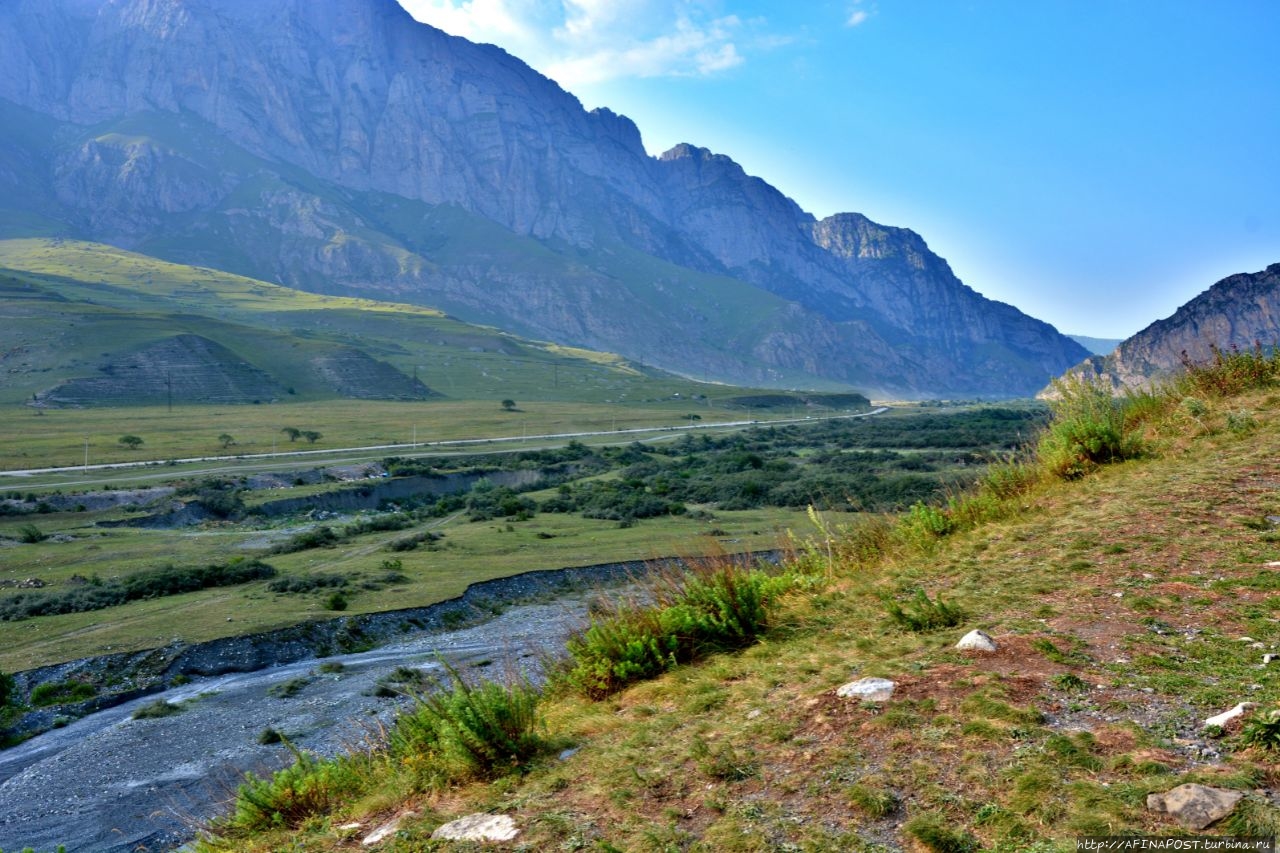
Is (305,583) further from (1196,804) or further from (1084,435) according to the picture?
(1196,804)

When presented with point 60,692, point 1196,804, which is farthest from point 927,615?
point 60,692

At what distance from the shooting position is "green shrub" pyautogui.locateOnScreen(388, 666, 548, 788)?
6.97 m

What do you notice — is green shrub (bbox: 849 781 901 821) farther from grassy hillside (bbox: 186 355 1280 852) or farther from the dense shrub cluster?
the dense shrub cluster

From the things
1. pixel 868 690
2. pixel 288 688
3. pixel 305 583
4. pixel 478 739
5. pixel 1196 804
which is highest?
pixel 1196 804

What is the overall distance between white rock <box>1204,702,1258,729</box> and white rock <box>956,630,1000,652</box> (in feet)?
6.15

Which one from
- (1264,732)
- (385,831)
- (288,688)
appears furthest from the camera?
(288,688)

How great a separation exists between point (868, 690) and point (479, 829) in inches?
124

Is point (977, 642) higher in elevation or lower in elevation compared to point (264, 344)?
lower

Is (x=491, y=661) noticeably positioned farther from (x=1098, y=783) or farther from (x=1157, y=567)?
(x=1098, y=783)

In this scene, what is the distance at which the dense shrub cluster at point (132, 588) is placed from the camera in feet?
83.5

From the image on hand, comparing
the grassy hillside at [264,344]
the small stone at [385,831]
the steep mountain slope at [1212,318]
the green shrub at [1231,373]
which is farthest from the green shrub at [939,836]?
the steep mountain slope at [1212,318]

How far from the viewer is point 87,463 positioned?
2436 inches

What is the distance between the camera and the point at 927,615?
26.2 feet

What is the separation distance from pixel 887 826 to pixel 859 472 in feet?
183
